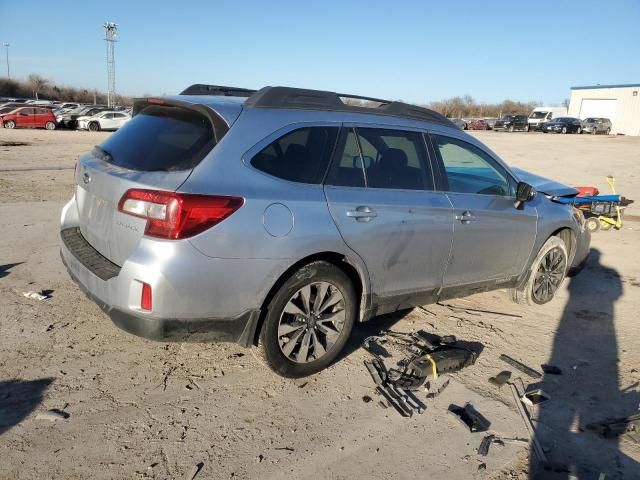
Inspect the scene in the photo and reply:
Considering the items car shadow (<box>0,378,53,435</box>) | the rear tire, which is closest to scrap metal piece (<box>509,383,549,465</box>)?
the rear tire

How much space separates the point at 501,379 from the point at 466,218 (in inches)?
50.0

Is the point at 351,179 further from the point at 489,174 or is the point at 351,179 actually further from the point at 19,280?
the point at 19,280

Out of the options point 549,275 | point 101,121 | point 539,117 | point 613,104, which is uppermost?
point 613,104

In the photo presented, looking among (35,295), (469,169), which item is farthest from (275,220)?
(35,295)

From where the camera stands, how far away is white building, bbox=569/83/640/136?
53.8 meters

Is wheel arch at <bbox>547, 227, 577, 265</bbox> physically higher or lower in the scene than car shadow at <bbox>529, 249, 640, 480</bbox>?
higher

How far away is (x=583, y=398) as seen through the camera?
3588 mm

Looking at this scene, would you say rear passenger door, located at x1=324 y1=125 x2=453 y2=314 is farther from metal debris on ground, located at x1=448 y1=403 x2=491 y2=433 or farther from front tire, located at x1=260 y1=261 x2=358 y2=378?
metal debris on ground, located at x1=448 y1=403 x2=491 y2=433

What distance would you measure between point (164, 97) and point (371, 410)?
2.53m

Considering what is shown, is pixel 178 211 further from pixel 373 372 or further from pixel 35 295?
pixel 35 295

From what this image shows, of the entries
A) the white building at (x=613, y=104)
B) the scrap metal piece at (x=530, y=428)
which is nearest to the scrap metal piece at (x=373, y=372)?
the scrap metal piece at (x=530, y=428)

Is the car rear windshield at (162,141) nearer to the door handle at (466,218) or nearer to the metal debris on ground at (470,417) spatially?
the door handle at (466,218)

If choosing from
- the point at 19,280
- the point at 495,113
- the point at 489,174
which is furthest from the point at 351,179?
the point at 495,113

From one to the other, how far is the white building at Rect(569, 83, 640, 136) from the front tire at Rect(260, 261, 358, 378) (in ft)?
198
